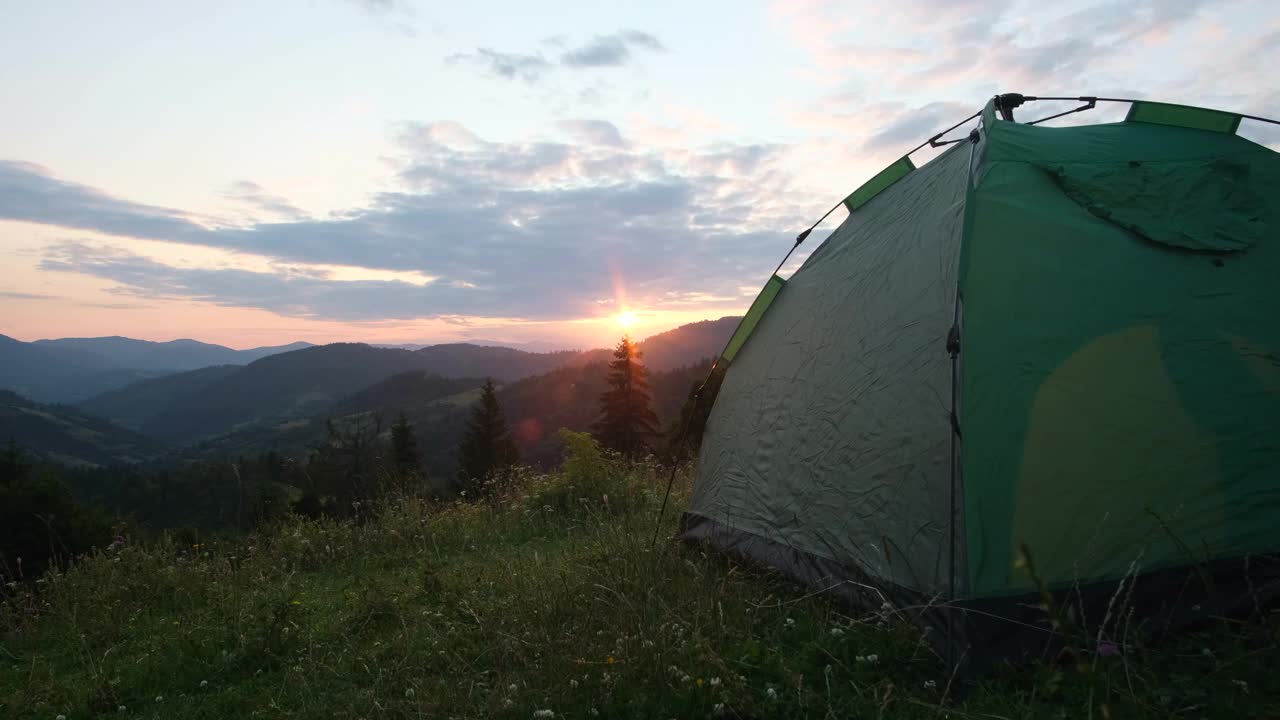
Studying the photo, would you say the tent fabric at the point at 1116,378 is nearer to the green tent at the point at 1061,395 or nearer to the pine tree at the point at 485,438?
the green tent at the point at 1061,395

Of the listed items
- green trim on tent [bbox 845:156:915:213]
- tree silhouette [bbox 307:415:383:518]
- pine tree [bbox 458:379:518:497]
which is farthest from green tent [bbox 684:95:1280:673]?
pine tree [bbox 458:379:518:497]

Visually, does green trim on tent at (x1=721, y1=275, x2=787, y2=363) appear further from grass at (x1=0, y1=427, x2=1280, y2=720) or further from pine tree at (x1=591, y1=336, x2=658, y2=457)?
pine tree at (x1=591, y1=336, x2=658, y2=457)

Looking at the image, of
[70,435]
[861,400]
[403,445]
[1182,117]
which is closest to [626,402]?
[403,445]

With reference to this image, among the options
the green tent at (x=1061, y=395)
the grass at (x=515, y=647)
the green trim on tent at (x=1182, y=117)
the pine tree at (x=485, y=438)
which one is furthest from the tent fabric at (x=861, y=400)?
the pine tree at (x=485, y=438)

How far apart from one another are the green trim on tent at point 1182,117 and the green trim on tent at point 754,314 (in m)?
2.63

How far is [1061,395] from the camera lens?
12.2 feet

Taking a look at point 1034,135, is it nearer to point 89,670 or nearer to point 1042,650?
point 1042,650

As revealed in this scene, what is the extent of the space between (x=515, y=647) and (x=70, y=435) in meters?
205

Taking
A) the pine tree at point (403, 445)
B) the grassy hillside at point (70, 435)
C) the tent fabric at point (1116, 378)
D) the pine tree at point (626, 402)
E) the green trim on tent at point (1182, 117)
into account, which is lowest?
the grassy hillside at point (70, 435)

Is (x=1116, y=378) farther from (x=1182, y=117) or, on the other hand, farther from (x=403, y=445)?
(x=403, y=445)

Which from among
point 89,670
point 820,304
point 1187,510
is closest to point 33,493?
point 89,670

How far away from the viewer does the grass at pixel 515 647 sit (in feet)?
10.5

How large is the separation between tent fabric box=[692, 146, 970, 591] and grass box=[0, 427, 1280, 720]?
1.41ft

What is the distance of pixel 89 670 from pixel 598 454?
18.0ft
